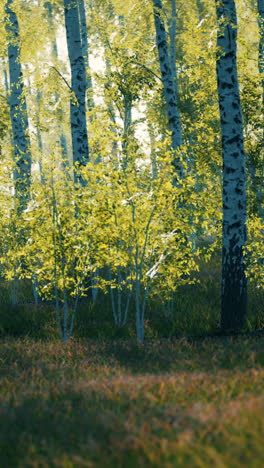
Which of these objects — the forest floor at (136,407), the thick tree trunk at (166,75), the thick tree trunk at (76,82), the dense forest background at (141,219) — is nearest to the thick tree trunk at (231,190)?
the dense forest background at (141,219)

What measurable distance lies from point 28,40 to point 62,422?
14950 mm

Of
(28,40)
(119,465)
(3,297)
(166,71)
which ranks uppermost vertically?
(28,40)

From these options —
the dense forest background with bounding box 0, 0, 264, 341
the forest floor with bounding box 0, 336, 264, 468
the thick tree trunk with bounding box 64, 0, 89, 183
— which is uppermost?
the thick tree trunk with bounding box 64, 0, 89, 183

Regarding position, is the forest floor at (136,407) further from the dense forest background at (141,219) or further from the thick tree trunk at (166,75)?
the thick tree trunk at (166,75)

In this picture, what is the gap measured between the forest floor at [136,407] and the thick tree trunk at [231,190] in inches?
51.4

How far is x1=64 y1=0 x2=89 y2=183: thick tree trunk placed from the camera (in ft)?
40.7

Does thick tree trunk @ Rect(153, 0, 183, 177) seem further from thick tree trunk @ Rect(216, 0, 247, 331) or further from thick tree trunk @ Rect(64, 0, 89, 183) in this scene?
thick tree trunk @ Rect(216, 0, 247, 331)

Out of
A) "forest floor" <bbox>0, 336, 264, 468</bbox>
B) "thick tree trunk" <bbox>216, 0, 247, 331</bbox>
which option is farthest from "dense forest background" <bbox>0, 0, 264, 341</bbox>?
"forest floor" <bbox>0, 336, 264, 468</bbox>

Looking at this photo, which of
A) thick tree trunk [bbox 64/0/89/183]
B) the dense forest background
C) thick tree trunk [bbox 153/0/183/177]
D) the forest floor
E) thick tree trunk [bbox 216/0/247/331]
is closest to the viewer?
the forest floor

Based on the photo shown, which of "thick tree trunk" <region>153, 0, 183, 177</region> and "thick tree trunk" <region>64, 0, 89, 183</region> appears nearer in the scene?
Result: "thick tree trunk" <region>64, 0, 89, 183</region>

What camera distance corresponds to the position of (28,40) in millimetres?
16562

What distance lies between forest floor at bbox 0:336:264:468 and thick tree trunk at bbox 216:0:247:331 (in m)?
1.31

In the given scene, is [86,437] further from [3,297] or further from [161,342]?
[3,297]

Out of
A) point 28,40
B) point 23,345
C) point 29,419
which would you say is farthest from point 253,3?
point 29,419
